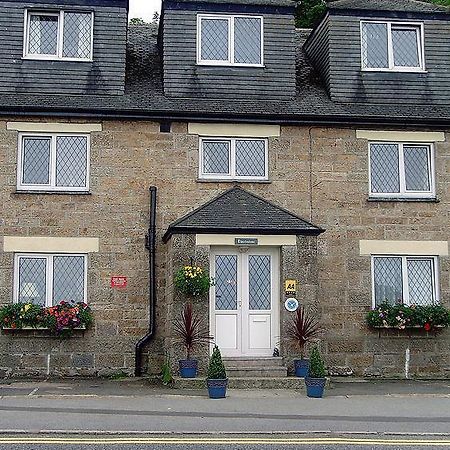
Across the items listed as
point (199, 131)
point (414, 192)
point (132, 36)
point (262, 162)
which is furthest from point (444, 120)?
point (132, 36)

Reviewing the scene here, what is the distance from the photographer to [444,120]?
18.8 m

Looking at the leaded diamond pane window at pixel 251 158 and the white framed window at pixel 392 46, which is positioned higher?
the white framed window at pixel 392 46

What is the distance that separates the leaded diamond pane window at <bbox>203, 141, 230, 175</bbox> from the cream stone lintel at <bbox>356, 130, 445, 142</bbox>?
324 cm

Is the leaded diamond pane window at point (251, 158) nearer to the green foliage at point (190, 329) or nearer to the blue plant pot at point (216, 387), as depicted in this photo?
the green foliage at point (190, 329)

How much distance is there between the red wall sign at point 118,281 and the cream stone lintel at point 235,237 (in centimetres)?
229

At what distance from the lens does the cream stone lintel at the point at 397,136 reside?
1884cm

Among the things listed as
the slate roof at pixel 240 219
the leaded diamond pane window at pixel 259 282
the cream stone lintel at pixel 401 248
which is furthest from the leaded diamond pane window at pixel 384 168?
the leaded diamond pane window at pixel 259 282

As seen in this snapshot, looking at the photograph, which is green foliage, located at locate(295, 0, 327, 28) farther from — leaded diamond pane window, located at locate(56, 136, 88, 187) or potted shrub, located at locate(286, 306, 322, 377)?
potted shrub, located at locate(286, 306, 322, 377)

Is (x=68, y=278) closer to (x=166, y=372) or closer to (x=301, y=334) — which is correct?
(x=166, y=372)

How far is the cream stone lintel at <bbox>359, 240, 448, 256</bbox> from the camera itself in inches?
727

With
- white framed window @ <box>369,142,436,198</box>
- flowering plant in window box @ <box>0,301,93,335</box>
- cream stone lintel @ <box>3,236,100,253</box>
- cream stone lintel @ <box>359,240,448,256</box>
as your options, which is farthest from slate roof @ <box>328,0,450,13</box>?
flowering plant in window box @ <box>0,301,93,335</box>

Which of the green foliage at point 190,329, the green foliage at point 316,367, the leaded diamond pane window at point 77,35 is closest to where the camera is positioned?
the green foliage at point 316,367

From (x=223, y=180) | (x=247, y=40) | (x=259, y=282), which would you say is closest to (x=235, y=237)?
(x=259, y=282)

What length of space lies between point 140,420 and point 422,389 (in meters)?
6.99
